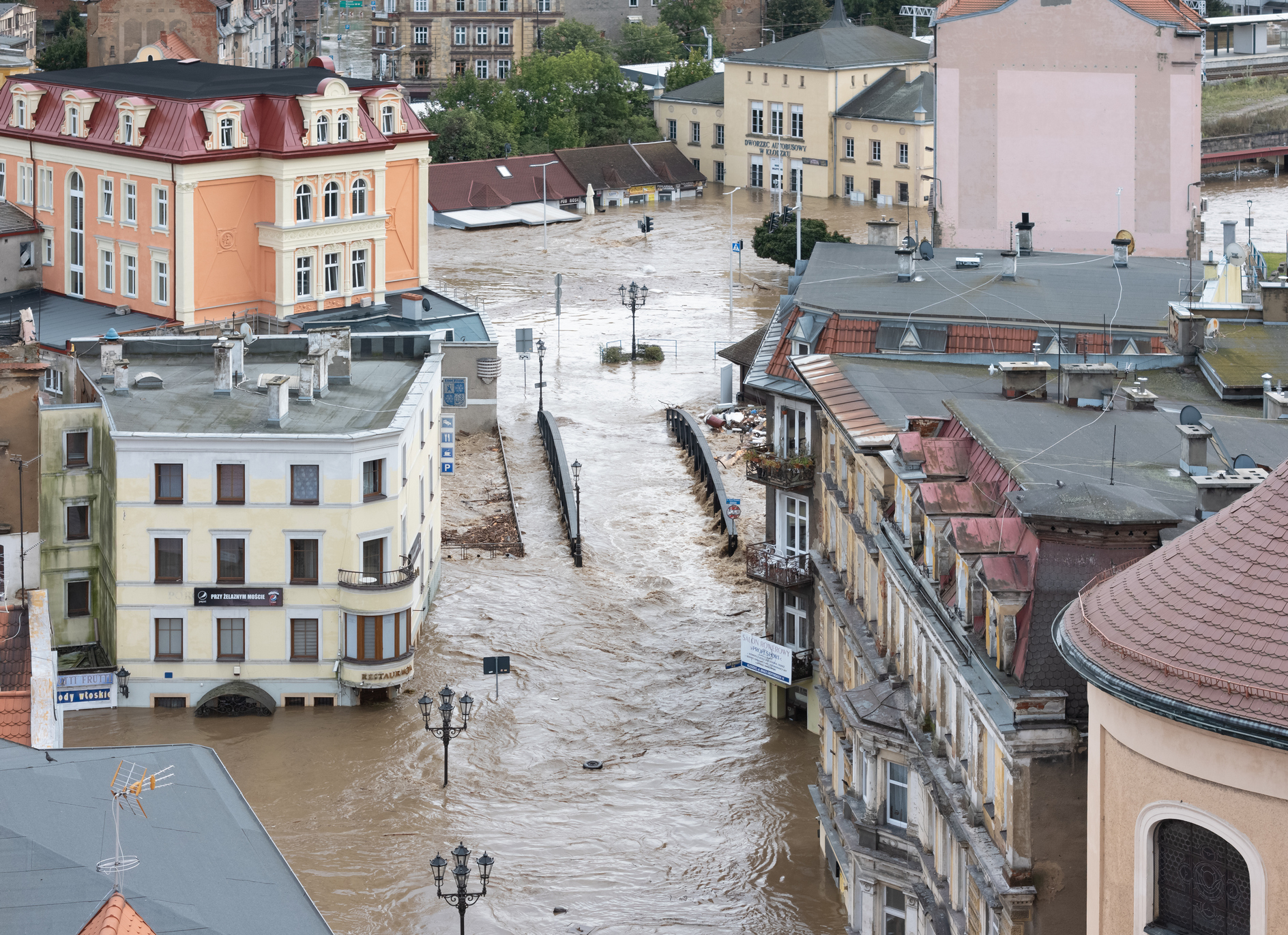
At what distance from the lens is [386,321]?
→ 88562 mm

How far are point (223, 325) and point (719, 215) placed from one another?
63.8m

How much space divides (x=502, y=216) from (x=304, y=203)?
51868mm

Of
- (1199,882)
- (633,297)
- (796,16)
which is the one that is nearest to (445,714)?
(1199,882)

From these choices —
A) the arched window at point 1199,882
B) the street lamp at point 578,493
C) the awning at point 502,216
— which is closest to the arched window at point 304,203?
the street lamp at point 578,493

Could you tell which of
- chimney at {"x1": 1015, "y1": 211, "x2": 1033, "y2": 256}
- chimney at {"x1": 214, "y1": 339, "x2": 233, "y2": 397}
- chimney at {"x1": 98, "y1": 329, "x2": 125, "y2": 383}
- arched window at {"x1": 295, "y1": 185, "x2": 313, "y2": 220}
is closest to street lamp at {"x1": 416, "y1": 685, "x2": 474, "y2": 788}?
chimney at {"x1": 214, "y1": 339, "x2": 233, "y2": 397}

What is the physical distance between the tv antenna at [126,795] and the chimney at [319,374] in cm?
3323

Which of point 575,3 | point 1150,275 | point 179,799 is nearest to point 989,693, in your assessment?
point 179,799

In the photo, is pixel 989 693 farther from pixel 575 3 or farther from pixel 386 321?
pixel 575 3

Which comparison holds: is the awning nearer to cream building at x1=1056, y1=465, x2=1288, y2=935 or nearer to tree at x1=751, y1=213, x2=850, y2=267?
tree at x1=751, y1=213, x2=850, y2=267

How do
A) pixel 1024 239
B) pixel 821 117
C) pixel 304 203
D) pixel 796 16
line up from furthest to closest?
pixel 796 16, pixel 821 117, pixel 304 203, pixel 1024 239

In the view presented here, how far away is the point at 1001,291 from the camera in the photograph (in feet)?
179

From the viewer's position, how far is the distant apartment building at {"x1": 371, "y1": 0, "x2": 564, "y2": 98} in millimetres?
174375

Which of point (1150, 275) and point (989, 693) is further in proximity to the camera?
point (1150, 275)

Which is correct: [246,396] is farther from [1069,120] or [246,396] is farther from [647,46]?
[647,46]
